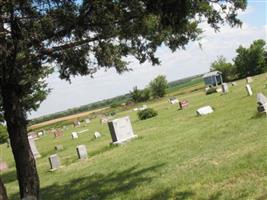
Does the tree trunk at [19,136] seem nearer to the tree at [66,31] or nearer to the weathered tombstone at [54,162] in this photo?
the tree at [66,31]

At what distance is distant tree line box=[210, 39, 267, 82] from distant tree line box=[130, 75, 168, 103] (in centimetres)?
1472

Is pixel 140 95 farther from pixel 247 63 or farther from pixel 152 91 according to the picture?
pixel 247 63

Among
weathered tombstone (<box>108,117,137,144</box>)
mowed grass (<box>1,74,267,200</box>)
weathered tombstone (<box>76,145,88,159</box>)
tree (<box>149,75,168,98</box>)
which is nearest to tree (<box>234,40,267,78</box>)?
tree (<box>149,75,168,98</box>)

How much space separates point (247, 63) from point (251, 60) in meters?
0.88

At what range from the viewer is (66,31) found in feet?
31.8

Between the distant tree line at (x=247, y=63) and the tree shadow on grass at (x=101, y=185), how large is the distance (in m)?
70.2

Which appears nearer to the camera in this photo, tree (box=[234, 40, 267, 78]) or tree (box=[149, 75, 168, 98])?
tree (box=[234, 40, 267, 78])

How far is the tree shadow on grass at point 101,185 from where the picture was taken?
1092 centimetres

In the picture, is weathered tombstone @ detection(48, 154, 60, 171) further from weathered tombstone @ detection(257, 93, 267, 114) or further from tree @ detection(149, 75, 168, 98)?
tree @ detection(149, 75, 168, 98)

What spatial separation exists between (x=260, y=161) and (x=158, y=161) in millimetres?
4152

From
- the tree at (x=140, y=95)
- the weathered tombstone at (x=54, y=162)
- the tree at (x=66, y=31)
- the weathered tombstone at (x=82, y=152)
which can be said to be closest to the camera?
the tree at (x=66, y=31)

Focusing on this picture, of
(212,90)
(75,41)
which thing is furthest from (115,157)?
(212,90)

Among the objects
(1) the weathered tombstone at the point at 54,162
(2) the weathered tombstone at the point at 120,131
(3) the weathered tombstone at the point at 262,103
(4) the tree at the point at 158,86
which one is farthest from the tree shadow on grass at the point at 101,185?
(4) the tree at the point at 158,86

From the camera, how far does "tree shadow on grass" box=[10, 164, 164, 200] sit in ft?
35.8
